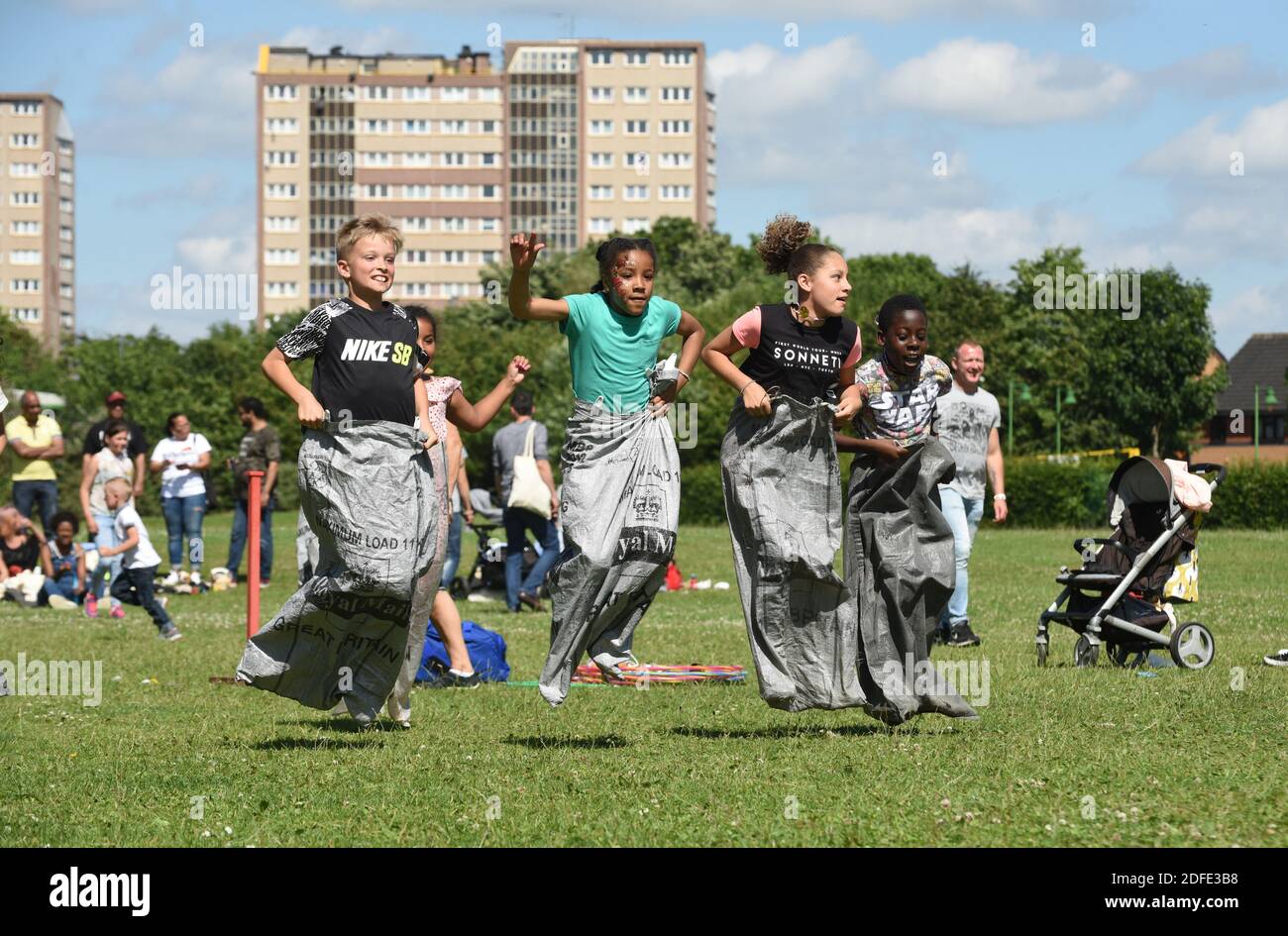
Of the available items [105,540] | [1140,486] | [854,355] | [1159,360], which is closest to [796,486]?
[854,355]

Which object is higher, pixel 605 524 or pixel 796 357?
pixel 796 357

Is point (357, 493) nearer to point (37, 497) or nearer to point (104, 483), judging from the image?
point (104, 483)

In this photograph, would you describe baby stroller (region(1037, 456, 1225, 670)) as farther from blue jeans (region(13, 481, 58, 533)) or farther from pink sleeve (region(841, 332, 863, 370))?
blue jeans (region(13, 481, 58, 533))

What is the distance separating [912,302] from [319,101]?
175089 millimetres

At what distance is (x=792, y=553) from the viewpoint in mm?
8516

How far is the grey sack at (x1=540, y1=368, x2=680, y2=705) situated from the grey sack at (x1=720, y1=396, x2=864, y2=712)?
0.38 metres

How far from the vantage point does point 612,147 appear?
177250 mm

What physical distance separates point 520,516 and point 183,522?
20.9ft

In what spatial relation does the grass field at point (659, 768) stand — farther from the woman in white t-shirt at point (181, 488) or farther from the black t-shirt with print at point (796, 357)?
the woman in white t-shirt at point (181, 488)

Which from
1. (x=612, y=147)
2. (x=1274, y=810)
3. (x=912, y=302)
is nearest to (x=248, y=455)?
(x=912, y=302)

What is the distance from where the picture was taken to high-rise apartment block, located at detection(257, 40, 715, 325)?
176500 mm

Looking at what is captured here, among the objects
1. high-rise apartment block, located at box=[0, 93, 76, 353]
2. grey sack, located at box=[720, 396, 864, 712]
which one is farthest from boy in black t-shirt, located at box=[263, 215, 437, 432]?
high-rise apartment block, located at box=[0, 93, 76, 353]

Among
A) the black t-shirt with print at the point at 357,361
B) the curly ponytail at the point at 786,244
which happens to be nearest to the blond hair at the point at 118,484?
the black t-shirt with print at the point at 357,361
